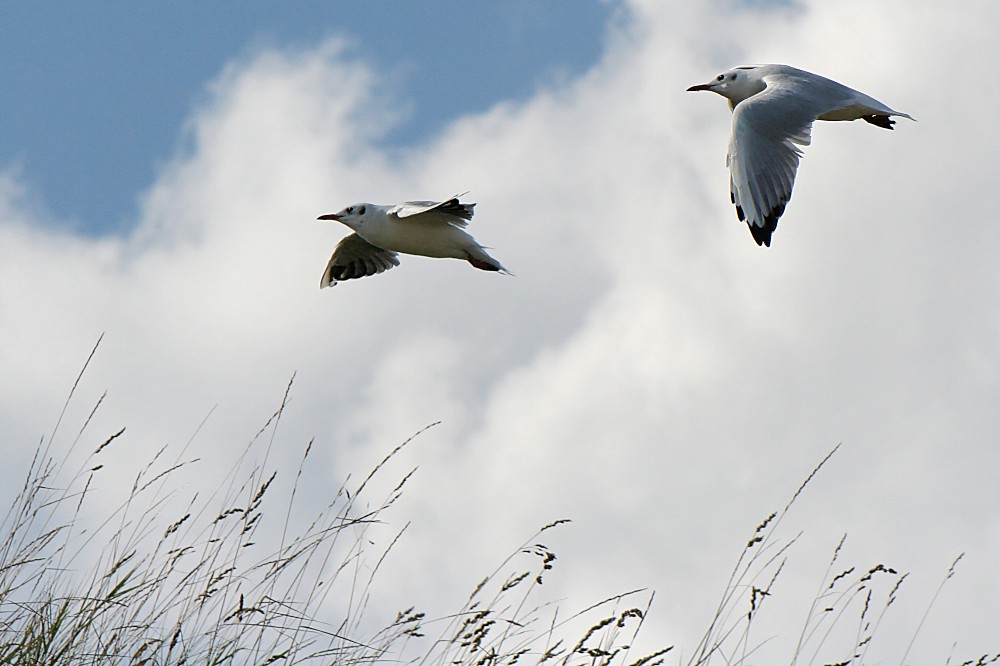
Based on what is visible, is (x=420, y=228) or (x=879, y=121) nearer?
(x=420, y=228)

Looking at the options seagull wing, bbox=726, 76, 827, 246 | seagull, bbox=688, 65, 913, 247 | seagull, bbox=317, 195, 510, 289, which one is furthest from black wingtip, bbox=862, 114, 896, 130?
seagull, bbox=317, 195, 510, 289

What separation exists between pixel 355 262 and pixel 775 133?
8.79 feet

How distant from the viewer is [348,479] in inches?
112

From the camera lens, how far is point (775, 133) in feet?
16.7

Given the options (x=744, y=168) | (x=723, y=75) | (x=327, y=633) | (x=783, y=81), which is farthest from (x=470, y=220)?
(x=327, y=633)

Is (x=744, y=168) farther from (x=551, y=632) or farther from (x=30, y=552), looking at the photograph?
(x=30, y=552)

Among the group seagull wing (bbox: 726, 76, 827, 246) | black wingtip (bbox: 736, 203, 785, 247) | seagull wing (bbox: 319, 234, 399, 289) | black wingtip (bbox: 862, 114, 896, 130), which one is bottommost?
black wingtip (bbox: 736, 203, 785, 247)

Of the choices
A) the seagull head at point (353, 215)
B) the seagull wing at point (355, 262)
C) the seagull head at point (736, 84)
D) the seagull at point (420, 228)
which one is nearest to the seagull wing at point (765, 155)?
the seagull head at point (736, 84)

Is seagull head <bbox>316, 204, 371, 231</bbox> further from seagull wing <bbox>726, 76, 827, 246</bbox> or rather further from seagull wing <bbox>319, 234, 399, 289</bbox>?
seagull wing <bbox>726, 76, 827, 246</bbox>

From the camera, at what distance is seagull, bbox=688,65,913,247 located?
484 cm

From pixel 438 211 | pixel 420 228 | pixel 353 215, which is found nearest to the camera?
pixel 438 211

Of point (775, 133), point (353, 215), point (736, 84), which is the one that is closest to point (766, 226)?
point (775, 133)

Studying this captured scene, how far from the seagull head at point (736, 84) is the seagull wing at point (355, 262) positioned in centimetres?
200

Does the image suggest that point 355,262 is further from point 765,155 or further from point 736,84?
point 765,155
